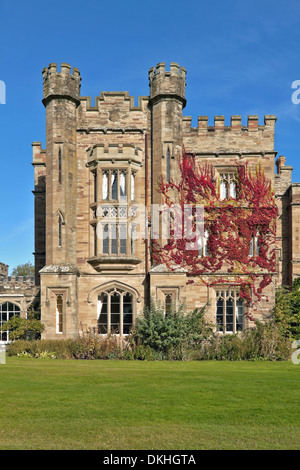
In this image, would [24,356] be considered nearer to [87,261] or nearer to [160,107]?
[87,261]

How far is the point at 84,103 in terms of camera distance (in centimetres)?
2325

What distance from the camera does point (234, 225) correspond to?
2305 centimetres

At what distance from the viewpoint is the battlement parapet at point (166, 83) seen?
2250 centimetres

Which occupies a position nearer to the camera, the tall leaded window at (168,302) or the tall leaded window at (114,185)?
the tall leaded window at (168,302)

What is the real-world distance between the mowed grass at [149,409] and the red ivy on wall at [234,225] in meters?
8.12

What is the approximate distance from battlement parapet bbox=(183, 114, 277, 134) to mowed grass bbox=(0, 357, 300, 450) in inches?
501

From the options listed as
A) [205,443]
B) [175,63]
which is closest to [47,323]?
[175,63]

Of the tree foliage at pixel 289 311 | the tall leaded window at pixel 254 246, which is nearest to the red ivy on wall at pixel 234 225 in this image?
the tall leaded window at pixel 254 246

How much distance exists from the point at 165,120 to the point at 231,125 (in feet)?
11.4

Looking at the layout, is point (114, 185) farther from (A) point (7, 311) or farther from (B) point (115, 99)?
(A) point (7, 311)

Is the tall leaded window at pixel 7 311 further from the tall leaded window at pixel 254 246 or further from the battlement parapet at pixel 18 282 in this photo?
the tall leaded window at pixel 254 246

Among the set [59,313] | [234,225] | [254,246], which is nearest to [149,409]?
[59,313]

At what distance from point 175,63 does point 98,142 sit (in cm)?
519

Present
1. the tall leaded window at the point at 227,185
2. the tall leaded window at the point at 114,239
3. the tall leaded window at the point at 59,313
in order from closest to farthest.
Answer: the tall leaded window at the point at 59,313 → the tall leaded window at the point at 114,239 → the tall leaded window at the point at 227,185
